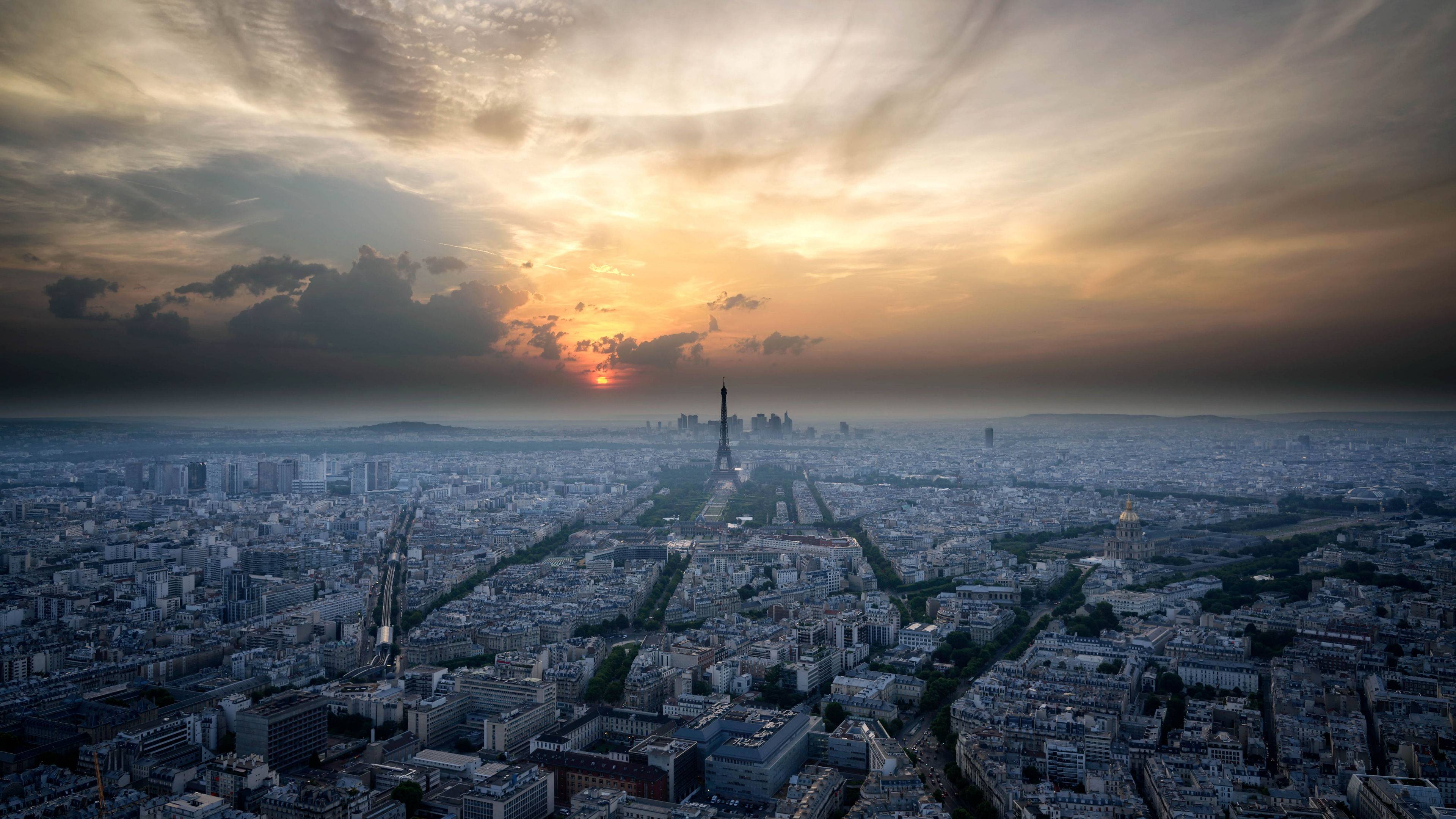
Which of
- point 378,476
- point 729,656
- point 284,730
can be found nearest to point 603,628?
point 729,656

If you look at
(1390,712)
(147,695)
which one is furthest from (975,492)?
(147,695)

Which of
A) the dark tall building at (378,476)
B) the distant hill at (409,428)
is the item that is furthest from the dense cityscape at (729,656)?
the distant hill at (409,428)

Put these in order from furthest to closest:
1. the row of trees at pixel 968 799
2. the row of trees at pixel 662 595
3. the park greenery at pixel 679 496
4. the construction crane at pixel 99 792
Result: the park greenery at pixel 679 496 → the row of trees at pixel 662 595 → the row of trees at pixel 968 799 → the construction crane at pixel 99 792

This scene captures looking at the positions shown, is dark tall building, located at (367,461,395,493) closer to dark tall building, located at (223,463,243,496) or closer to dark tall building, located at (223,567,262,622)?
dark tall building, located at (223,463,243,496)

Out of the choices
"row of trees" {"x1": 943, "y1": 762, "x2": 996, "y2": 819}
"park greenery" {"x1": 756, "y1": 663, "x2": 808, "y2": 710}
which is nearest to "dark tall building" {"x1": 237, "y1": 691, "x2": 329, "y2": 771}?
"park greenery" {"x1": 756, "y1": 663, "x2": 808, "y2": 710}

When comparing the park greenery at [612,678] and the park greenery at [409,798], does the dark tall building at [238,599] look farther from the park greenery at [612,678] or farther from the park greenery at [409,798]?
the park greenery at [409,798]

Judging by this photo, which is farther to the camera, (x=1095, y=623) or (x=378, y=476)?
(x=378, y=476)

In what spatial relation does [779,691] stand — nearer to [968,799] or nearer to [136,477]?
[968,799]

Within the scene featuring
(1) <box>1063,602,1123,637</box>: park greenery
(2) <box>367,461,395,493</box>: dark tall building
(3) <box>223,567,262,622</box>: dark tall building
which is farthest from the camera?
(2) <box>367,461,395,493</box>: dark tall building
